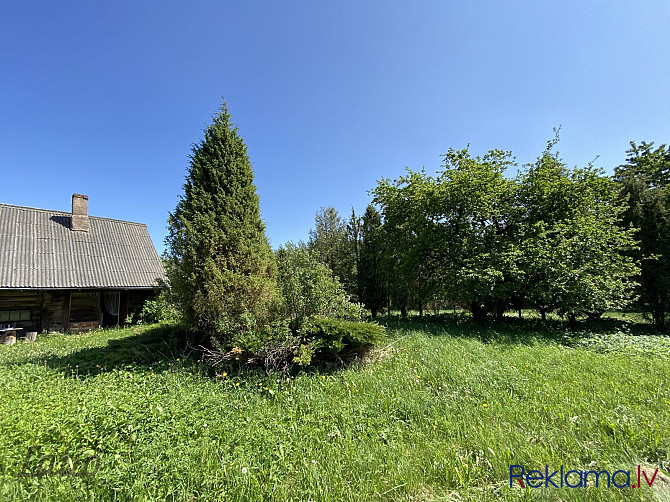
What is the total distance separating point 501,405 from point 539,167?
→ 10753 millimetres

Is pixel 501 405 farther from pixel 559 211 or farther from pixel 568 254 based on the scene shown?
pixel 559 211

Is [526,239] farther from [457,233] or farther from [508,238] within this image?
[457,233]

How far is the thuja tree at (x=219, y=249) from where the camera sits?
16.5 feet

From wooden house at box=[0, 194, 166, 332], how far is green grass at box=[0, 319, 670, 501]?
6907mm

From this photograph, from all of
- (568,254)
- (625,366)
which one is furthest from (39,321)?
(568,254)

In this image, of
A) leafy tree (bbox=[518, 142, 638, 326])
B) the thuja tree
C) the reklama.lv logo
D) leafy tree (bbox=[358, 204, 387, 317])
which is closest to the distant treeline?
leafy tree (bbox=[518, 142, 638, 326])

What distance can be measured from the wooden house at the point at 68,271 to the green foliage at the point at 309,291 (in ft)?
30.2

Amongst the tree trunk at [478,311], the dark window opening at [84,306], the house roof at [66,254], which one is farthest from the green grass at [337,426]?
the dark window opening at [84,306]

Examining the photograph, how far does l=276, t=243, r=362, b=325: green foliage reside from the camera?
5.05m

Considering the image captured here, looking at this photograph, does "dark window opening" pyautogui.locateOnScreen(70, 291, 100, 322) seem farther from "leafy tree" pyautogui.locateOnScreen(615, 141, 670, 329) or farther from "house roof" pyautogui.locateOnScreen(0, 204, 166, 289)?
"leafy tree" pyautogui.locateOnScreen(615, 141, 670, 329)

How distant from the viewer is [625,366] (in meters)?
4.54

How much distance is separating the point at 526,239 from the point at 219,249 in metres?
9.58

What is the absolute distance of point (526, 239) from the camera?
8.77m

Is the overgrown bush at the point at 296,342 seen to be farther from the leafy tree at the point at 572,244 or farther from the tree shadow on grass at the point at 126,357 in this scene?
the leafy tree at the point at 572,244
